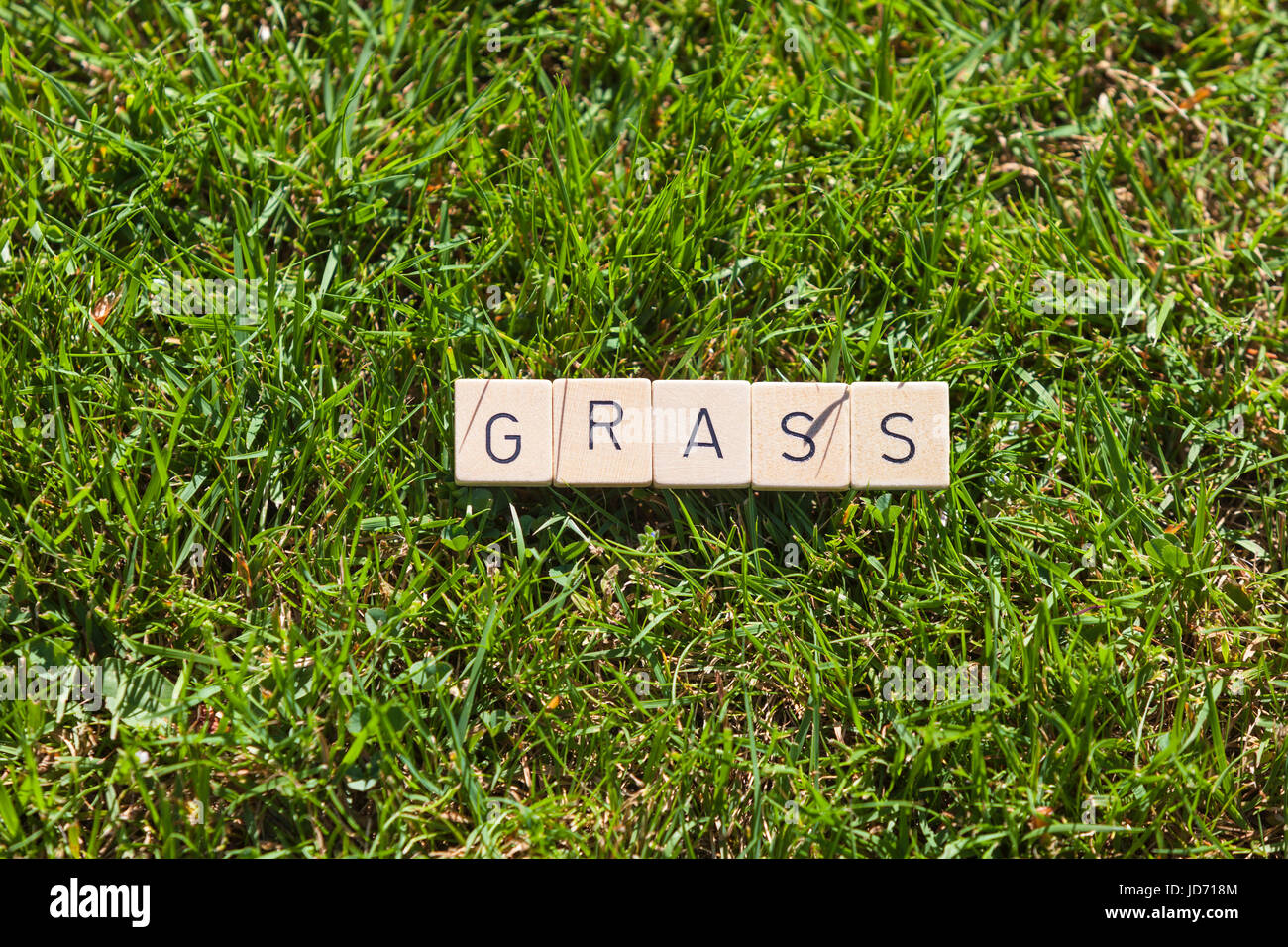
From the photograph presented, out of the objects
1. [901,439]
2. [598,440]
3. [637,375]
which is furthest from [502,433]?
[901,439]

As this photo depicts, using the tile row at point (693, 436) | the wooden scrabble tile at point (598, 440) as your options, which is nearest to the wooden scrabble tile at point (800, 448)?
the tile row at point (693, 436)

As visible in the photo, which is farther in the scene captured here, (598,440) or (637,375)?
(637,375)

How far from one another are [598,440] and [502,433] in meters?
0.18

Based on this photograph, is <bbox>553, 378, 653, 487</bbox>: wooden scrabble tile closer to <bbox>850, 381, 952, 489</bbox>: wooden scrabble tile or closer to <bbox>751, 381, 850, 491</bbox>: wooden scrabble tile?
<bbox>751, 381, 850, 491</bbox>: wooden scrabble tile

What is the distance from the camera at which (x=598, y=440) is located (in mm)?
1725

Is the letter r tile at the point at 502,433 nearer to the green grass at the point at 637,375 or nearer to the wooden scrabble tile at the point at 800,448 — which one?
the green grass at the point at 637,375

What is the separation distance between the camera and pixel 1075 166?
1979 mm

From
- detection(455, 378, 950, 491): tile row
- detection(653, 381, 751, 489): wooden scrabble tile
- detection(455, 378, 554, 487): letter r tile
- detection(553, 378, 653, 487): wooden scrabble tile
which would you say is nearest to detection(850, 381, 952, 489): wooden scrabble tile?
detection(455, 378, 950, 491): tile row

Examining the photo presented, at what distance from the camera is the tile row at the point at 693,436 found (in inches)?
67.7

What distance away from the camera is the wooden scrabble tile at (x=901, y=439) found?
5.69ft

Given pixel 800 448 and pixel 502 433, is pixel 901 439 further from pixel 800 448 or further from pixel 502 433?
pixel 502 433

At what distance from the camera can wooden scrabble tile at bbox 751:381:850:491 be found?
5.70 ft

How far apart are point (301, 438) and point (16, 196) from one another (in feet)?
2.56

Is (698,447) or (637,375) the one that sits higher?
(637,375)
